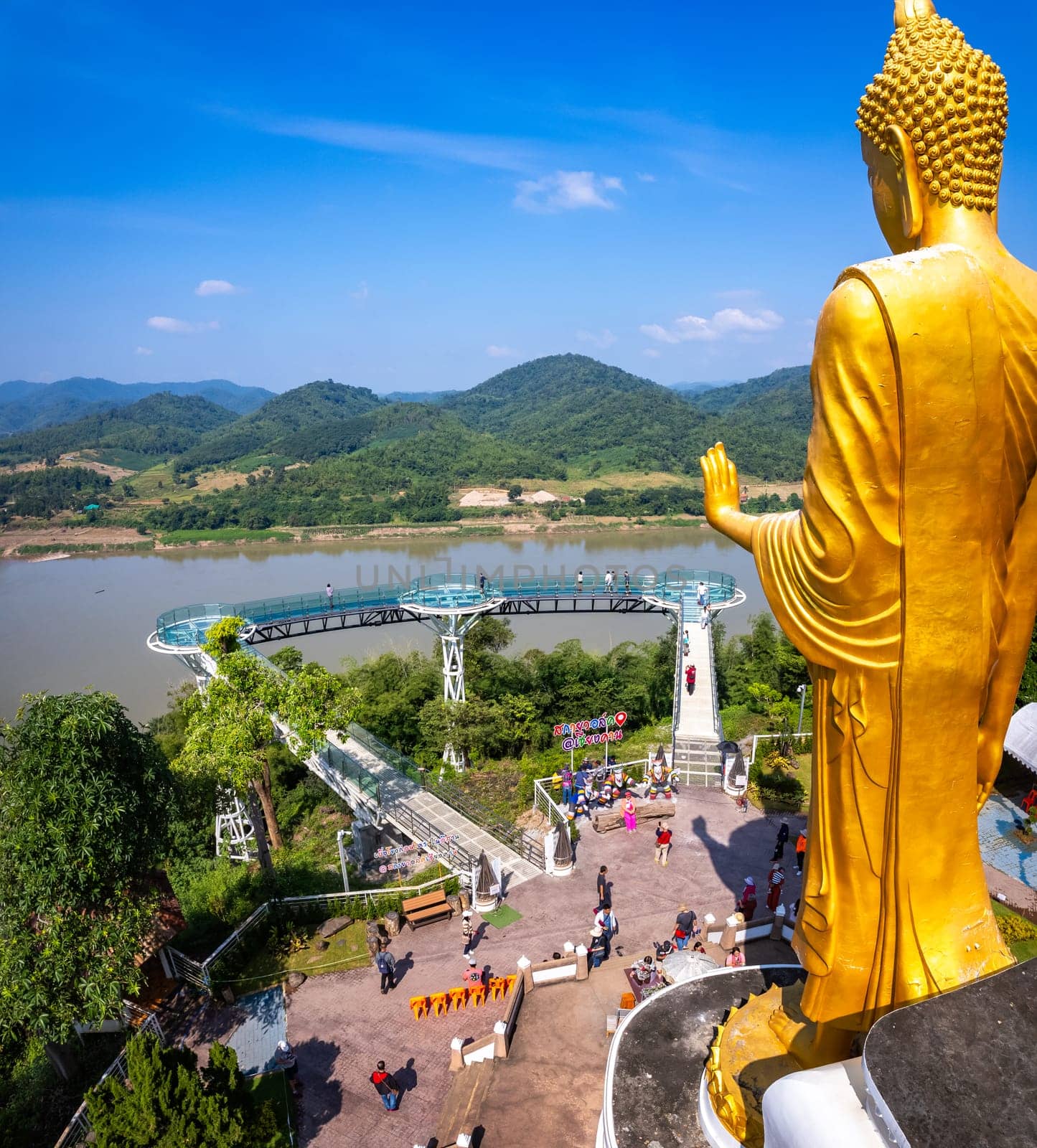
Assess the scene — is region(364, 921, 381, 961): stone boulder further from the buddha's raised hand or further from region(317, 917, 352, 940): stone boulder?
the buddha's raised hand

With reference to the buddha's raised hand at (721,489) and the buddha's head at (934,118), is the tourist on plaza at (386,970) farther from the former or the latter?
the buddha's head at (934,118)

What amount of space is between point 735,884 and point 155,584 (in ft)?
131

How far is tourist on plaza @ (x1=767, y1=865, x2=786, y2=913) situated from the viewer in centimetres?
1092

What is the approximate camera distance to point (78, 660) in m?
31.4

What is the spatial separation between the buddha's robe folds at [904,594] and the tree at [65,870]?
7.73 m

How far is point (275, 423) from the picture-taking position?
149250 mm

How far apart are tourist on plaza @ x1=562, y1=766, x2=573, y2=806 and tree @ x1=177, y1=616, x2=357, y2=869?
438 cm

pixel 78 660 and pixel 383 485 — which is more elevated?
pixel 383 485

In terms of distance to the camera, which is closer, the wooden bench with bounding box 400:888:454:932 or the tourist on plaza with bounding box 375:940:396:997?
the tourist on plaza with bounding box 375:940:396:997

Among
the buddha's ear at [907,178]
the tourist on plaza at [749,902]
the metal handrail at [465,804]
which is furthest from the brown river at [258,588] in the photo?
the buddha's ear at [907,178]

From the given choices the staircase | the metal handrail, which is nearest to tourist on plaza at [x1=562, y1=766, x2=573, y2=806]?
the metal handrail

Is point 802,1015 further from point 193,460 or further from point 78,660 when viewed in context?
point 193,460

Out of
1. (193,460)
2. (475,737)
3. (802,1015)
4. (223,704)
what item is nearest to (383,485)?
(193,460)

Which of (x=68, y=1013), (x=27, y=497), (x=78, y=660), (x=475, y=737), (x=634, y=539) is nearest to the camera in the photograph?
(x=68, y=1013)
